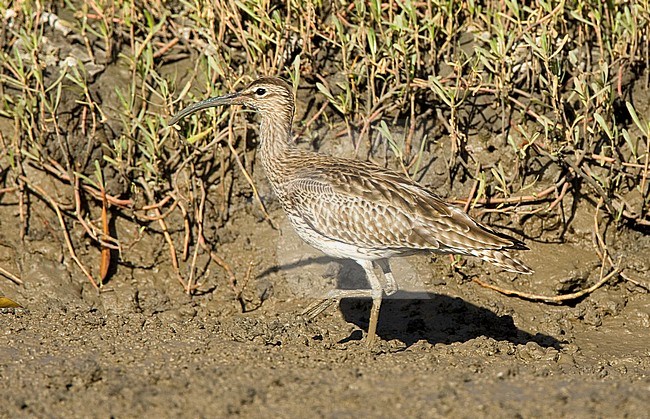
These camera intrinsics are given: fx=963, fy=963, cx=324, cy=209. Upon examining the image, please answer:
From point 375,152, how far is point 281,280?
4.69 feet

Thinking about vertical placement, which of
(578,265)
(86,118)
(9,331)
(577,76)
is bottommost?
(9,331)

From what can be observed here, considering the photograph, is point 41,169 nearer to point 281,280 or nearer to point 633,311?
point 281,280

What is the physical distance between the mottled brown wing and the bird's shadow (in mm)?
1094

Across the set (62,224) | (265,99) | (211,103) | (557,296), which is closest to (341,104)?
(265,99)

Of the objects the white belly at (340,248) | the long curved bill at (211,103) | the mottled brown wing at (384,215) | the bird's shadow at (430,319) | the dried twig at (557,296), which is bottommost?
the bird's shadow at (430,319)

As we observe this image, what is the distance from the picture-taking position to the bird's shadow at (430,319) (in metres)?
7.93

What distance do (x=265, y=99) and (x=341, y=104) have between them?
95 centimetres

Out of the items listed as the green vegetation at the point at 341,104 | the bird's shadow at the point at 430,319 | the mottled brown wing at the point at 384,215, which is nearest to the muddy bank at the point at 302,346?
the bird's shadow at the point at 430,319

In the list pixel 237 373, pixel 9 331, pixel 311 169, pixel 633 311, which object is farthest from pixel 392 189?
pixel 9 331

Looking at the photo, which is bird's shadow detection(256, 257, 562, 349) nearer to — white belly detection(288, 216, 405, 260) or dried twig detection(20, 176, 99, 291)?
white belly detection(288, 216, 405, 260)

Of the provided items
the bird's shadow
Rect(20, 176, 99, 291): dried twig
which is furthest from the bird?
Rect(20, 176, 99, 291): dried twig

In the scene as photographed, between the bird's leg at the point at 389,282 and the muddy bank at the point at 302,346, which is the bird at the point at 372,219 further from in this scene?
the muddy bank at the point at 302,346

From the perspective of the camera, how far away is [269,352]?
650cm

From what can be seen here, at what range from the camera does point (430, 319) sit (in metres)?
8.12
